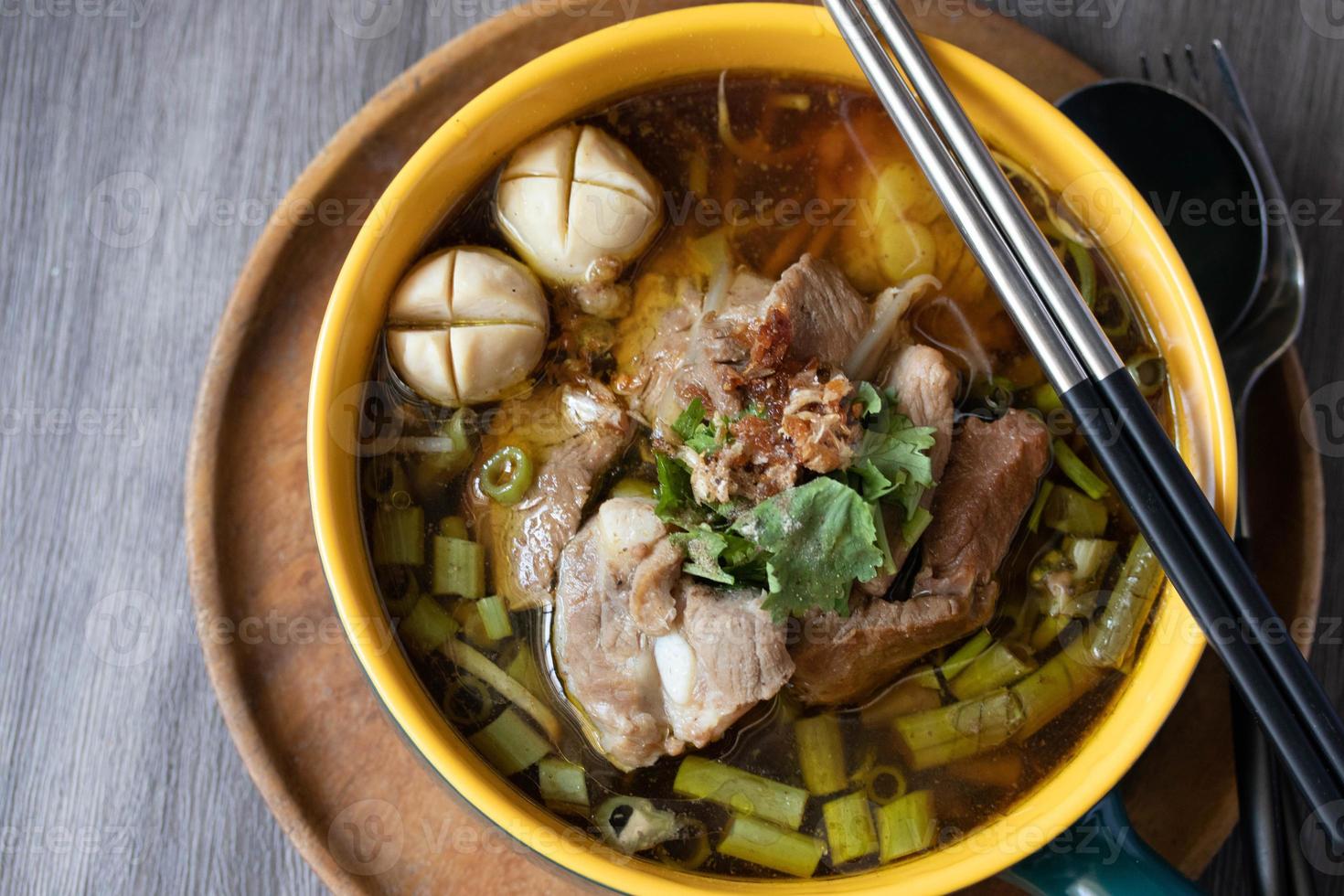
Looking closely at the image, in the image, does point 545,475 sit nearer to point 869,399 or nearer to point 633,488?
point 633,488

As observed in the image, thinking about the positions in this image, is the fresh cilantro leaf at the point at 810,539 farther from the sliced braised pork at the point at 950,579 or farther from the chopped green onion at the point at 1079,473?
the chopped green onion at the point at 1079,473

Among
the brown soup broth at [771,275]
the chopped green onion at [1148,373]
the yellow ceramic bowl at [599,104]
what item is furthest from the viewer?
the chopped green onion at [1148,373]

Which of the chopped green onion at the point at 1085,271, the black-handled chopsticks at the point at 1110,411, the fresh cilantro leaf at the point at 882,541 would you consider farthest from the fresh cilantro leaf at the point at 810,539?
the chopped green onion at the point at 1085,271

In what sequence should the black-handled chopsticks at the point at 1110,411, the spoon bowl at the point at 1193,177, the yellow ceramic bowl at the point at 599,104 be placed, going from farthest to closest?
the spoon bowl at the point at 1193,177
the yellow ceramic bowl at the point at 599,104
the black-handled chopsticks at the point at 1110,411

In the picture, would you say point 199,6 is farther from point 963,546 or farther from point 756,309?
point 963,546

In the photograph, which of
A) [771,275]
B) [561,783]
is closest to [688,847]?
[561,783]

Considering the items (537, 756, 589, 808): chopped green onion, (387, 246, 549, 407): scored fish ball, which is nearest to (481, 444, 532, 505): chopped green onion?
(387, 246, 549, 407): scored fish ball
